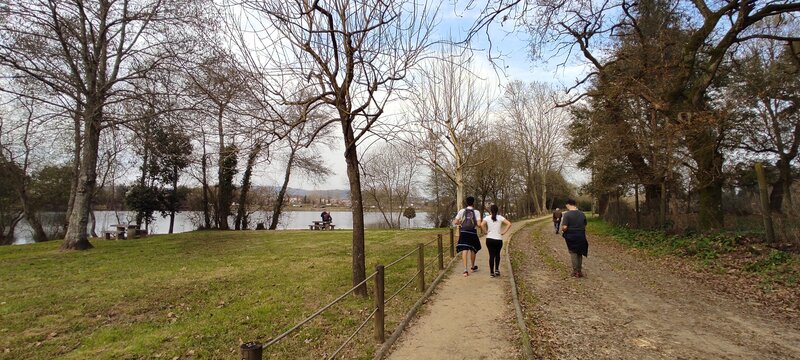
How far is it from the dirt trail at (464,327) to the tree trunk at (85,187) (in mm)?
13592

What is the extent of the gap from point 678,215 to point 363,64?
14493mm

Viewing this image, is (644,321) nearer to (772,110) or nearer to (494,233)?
(494,233)

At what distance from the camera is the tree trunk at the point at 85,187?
46.6ft

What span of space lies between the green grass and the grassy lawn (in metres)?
7.29

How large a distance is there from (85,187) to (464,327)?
14.9m

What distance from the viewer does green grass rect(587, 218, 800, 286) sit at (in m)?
8.49

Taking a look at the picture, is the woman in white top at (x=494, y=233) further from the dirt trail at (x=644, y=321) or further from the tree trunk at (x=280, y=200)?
the tree trunk at (x=280, y=200)

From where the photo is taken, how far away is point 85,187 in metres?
14.3

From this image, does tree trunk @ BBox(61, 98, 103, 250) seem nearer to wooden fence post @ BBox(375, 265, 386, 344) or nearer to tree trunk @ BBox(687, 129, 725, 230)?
wooden fence post @ BBox(375, 265, 386, 344)

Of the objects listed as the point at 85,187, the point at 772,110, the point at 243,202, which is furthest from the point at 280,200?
the point at 772,110

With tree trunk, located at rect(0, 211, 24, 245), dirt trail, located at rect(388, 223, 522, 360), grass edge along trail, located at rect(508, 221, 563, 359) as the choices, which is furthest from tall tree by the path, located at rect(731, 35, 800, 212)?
tree trunk, located at rect(0, 211, 24, 245)

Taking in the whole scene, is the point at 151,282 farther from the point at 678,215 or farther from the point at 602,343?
the point at 678,215

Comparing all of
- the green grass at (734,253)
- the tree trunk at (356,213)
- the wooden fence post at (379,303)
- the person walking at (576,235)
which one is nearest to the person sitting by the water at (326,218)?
the green grass at (734,253)

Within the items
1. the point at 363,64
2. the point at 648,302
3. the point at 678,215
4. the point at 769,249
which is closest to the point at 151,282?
the point at 363,64
